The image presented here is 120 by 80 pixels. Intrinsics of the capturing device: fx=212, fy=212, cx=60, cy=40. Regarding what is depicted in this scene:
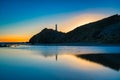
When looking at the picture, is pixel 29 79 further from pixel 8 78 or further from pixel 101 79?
pixel 101 79

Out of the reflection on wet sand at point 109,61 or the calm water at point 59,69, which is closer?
the calm water at point 59,69

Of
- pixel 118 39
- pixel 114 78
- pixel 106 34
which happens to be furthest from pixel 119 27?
pixel 114 78

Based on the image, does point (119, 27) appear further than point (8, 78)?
Yes

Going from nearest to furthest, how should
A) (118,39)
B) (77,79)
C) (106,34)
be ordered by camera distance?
1. (77,79)
2. (118,39)
3. (106,34)

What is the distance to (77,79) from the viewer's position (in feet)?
46.7

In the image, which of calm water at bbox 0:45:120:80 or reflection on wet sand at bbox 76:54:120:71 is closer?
calm water at bbox 0:45:120:80

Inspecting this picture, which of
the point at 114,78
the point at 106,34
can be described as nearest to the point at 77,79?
the point at 114,78

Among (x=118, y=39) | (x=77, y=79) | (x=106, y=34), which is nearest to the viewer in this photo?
(x=77, y=79)

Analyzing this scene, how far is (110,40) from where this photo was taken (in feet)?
510

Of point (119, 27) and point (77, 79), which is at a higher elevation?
point (119, 27)

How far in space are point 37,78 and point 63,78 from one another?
183cm

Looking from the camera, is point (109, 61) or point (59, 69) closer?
point (59, 69)

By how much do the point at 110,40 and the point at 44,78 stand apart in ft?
478

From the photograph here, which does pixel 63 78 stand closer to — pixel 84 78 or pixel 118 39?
pixel 84 78
